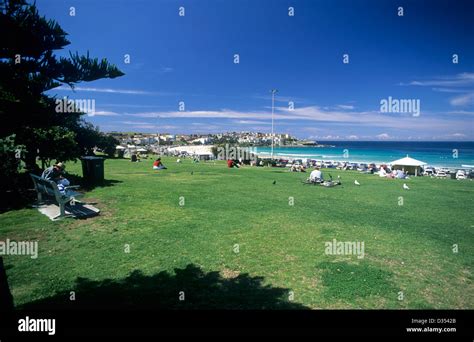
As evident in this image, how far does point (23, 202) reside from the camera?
988 cm

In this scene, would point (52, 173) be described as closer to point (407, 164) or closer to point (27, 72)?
point (27, 72)

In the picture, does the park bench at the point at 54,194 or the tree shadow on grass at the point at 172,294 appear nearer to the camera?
the tree shadow on grass at the point at 172,294

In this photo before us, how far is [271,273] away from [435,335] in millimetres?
2479

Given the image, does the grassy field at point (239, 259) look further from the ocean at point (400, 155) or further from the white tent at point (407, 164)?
the ocean at point (400, 155)

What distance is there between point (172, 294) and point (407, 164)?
1300 inches

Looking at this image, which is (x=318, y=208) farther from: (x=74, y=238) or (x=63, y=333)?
(x=63, y=333)

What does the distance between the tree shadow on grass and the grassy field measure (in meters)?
0.02

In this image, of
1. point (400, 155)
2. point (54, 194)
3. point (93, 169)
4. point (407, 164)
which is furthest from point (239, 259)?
point (400, 155)

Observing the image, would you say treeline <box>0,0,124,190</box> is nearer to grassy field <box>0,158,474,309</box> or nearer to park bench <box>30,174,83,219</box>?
grassy field <box>0,158,474,309</box>

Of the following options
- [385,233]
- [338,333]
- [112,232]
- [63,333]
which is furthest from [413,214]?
[63,333]

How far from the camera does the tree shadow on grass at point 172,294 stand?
4004mm

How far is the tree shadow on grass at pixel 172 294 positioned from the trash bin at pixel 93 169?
11.6m

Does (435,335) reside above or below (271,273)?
below

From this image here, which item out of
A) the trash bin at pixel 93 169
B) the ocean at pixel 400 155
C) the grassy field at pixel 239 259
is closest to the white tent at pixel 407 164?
the ocean at pixel 400 155
